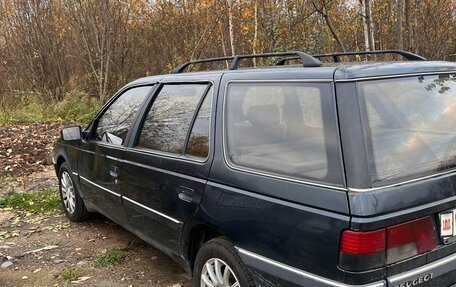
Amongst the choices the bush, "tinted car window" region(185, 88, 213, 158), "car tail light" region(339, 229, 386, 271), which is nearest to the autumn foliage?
the bush

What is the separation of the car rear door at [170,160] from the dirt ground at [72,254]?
0.46 meters

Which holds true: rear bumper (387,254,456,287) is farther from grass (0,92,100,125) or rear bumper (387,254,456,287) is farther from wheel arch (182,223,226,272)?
grass (0,92,100,125)

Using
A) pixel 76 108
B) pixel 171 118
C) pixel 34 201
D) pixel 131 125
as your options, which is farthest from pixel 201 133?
pixel 76 108

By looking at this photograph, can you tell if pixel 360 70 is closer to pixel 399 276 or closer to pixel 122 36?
pixel 399 276

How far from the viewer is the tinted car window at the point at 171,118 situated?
3441 mm

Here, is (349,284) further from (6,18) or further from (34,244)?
(6,18)

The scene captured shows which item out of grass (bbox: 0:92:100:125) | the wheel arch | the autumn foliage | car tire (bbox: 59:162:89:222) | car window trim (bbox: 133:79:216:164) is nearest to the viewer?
the wheel arch

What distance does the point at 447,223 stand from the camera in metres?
2.33

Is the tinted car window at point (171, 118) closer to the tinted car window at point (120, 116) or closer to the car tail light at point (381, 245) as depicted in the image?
the tinted car window at point (120, 116)

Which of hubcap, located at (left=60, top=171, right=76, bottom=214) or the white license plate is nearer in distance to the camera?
the white license plate

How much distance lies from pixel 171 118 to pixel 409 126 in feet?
6.09

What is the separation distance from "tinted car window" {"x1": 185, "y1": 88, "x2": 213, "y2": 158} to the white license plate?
1465 millimetres

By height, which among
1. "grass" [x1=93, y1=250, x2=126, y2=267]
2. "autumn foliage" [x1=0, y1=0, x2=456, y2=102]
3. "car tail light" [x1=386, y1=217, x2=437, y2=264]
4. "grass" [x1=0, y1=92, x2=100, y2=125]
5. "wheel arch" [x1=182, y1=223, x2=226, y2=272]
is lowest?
"grass" [x1=93, y1=250, x2=126, y2=267]

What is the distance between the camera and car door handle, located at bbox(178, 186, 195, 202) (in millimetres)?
3109
